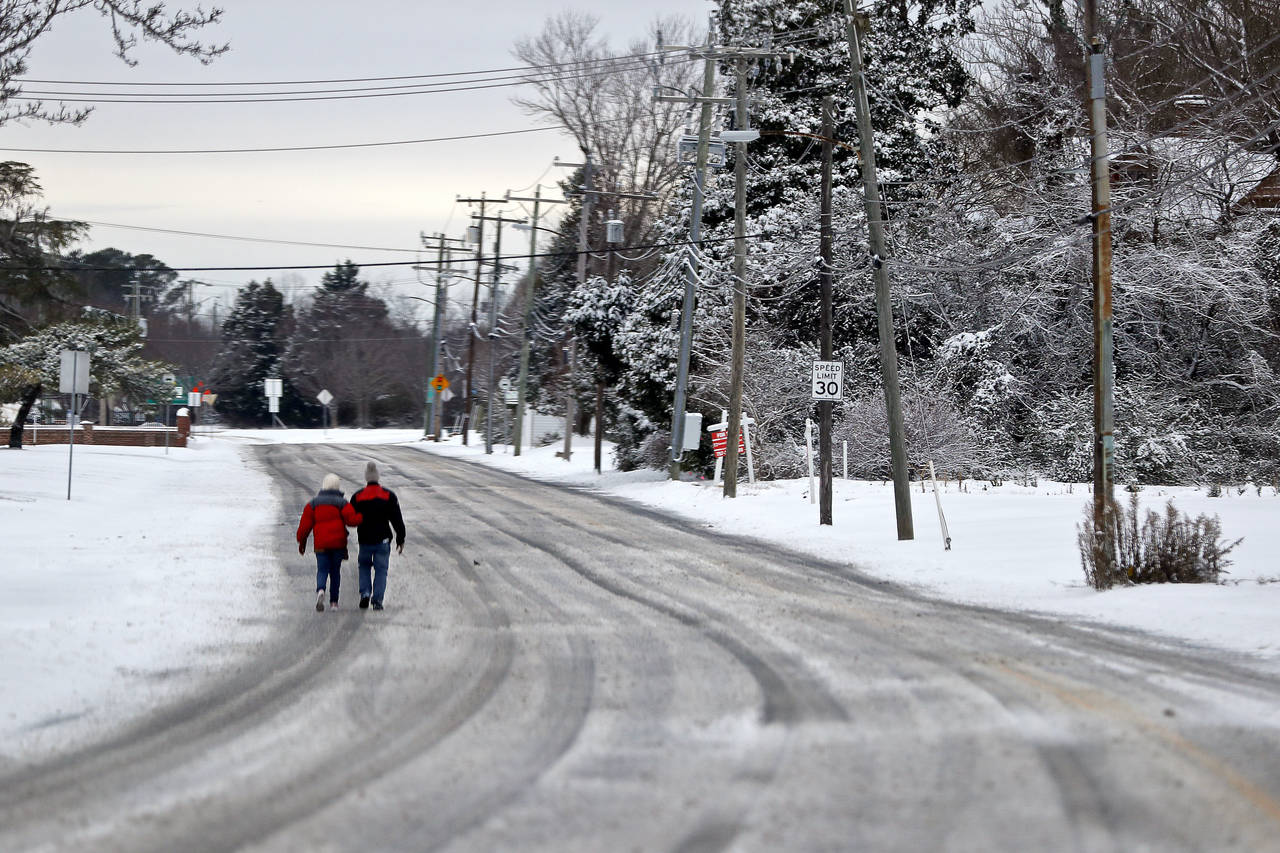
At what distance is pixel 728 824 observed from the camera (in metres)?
5.48

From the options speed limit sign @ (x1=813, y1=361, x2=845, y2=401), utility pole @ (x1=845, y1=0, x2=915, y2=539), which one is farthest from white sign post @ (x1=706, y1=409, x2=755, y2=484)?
utility pole @ (x1=845, y1=0, x2=915, y2=539)

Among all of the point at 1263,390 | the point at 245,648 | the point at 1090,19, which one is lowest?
the point at 245,648

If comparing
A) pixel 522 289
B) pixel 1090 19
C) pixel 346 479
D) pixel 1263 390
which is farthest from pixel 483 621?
pixel 522 289

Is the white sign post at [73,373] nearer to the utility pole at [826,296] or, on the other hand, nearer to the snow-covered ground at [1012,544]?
the snow-covered ground at [1012,544]

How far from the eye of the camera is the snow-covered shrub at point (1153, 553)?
13992 mm

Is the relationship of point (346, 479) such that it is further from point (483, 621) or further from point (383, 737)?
point (383, 737)

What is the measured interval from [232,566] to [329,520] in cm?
396

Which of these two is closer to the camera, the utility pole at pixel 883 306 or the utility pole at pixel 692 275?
the utility pole at pixel 883 306

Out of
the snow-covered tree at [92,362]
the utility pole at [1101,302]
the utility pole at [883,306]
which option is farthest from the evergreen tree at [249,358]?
the utility pole at [1101,302]

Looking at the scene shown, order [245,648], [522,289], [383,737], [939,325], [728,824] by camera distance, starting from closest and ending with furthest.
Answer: [728,824] < [383,737] < [245,648] < [939,325] < [522,289]

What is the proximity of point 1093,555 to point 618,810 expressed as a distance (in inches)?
386

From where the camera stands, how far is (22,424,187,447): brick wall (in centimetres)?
4956

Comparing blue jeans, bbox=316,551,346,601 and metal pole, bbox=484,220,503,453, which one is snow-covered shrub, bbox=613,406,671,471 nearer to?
metal pole, bbox=484,220,503,453

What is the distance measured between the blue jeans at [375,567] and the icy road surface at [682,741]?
261mm
